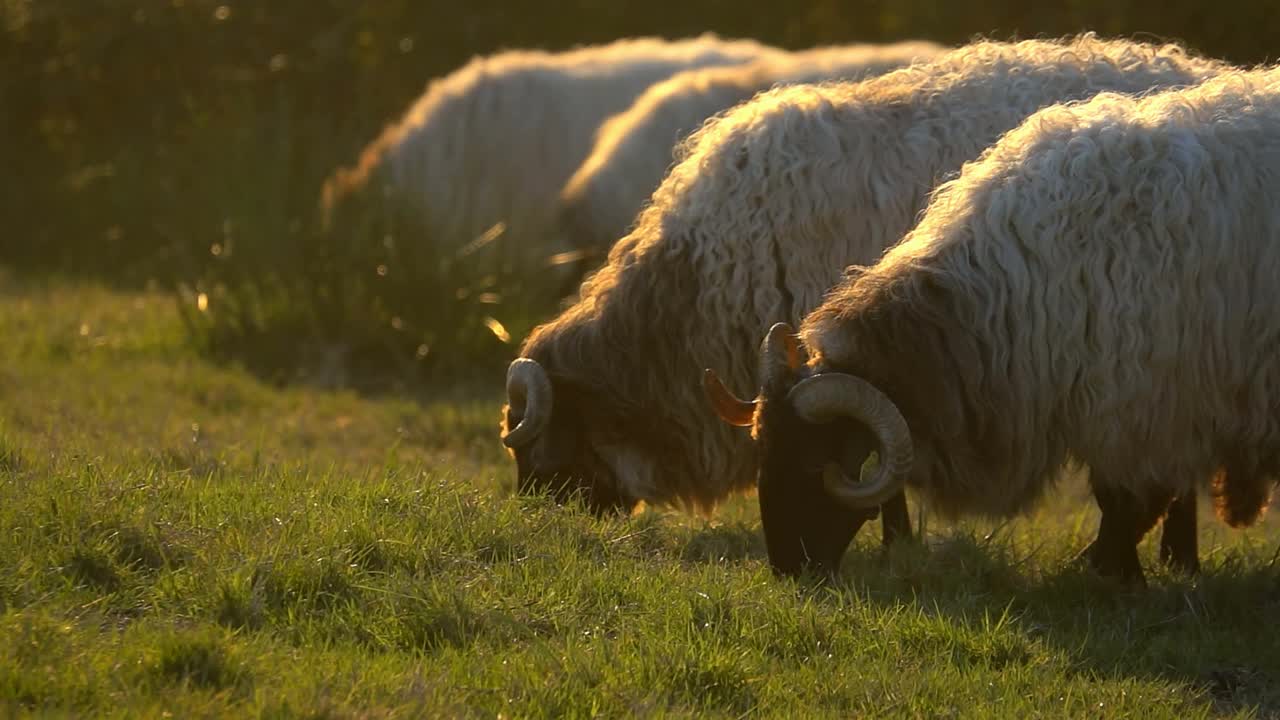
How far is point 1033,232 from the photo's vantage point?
19.1 ft

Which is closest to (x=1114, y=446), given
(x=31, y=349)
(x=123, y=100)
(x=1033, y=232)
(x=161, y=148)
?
(x=1033, y=232)

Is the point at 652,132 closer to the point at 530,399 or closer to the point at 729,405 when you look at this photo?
the point at 530,399

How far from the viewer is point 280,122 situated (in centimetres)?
1276

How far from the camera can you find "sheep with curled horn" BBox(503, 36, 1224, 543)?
22.4 ft

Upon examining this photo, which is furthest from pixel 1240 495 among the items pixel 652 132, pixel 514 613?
pixel 652 132

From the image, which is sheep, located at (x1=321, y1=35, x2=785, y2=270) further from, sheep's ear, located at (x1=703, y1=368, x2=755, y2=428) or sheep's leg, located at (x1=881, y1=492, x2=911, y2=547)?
sheep's ear, located at (x1=703, y1=368, x2=755, y2=428)

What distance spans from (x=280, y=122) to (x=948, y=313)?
7.98m

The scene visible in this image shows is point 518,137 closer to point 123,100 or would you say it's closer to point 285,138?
point 285,138

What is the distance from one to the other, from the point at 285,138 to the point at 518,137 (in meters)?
1.61

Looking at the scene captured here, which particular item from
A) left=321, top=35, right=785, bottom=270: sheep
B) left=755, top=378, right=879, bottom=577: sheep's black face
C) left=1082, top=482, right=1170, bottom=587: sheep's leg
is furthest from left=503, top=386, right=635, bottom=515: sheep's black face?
left=321, top=35, right=785, bottom=270: sheep

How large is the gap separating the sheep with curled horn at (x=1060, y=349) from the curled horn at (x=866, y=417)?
1 centimetres

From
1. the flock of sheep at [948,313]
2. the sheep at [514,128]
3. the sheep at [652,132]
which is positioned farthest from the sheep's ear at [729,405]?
the sheep at [514,128]

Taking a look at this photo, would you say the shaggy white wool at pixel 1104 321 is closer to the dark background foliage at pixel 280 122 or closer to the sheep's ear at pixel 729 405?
the sheep's ear at pixel 729 405

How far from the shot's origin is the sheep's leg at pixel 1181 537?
6488 millimetres
